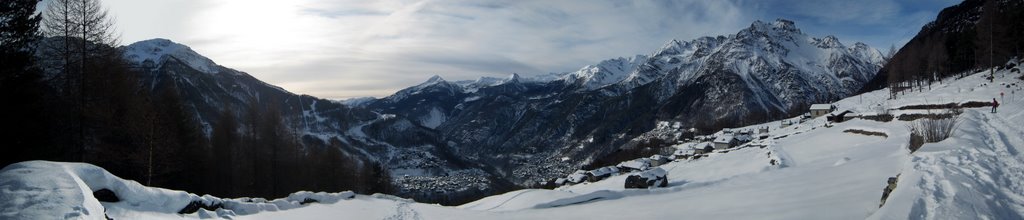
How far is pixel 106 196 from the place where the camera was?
42.6 ft

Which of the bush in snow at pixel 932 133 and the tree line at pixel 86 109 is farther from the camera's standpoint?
the tree line at pixel 86 109

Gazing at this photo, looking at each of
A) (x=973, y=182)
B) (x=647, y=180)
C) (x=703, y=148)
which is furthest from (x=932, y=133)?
(x=703, y=148)

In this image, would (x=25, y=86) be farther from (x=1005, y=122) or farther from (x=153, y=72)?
(x=153, y=72)

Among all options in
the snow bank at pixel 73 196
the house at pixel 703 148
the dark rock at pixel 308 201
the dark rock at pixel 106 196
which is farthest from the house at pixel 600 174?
the dark rock at pixel 106 196

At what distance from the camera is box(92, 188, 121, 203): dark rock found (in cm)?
1267

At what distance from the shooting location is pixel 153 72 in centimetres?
19162

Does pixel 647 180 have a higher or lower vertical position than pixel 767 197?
lower

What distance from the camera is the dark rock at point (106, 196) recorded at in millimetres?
12666

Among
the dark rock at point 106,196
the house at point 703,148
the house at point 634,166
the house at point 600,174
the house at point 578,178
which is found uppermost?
the dark rock at point 106,196

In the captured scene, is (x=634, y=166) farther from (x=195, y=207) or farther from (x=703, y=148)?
(x=195, y=207)

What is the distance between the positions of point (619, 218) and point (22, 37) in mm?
24859

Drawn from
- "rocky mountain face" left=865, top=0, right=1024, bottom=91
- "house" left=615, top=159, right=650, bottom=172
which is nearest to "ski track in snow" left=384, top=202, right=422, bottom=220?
"house" left=615, top=159, right=650, bottom=172

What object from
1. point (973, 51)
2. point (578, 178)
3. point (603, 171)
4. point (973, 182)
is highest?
point (973, 51)

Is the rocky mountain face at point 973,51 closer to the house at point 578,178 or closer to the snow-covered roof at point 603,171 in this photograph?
the snow-covered roof at point 603,171
